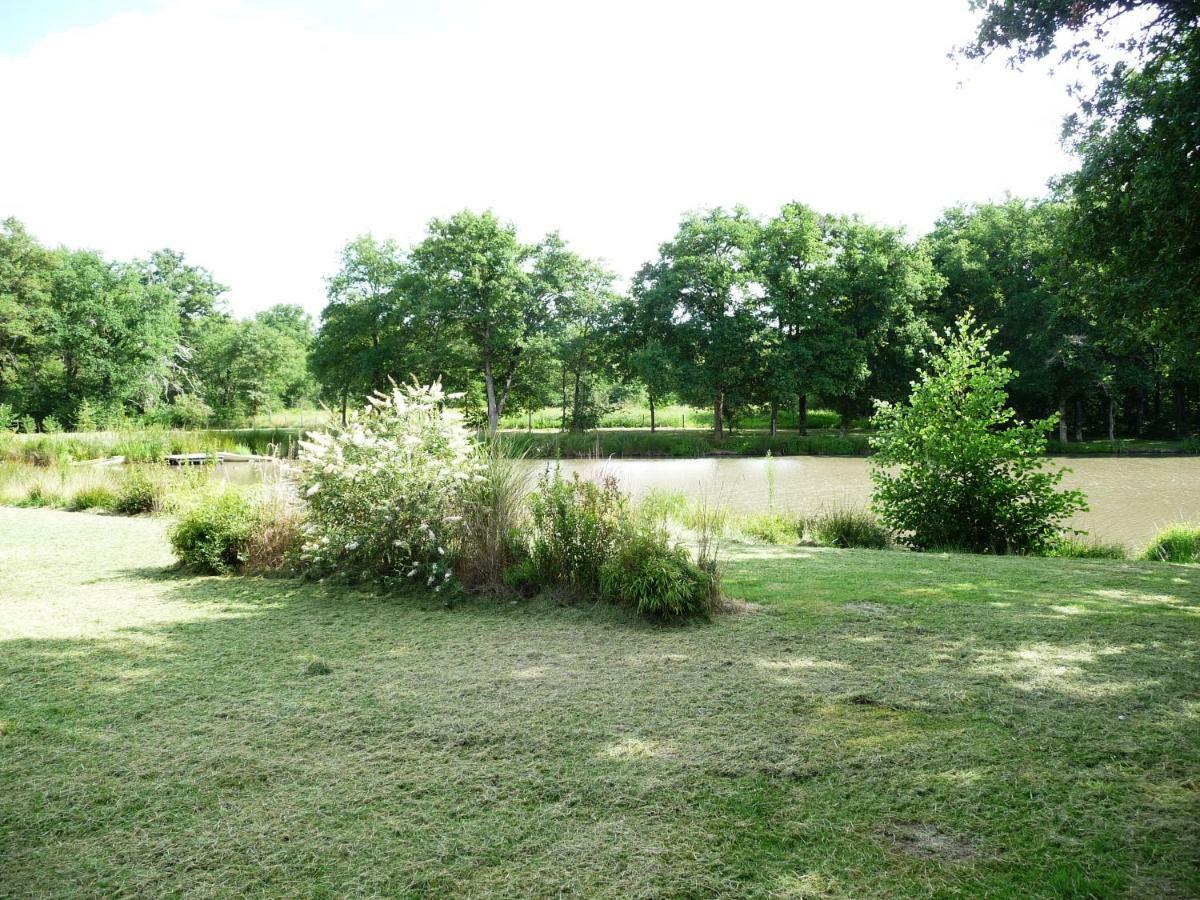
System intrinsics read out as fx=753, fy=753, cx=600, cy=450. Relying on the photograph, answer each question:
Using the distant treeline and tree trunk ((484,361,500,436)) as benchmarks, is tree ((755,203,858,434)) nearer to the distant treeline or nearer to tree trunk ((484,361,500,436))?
tree trunk ((484,361,500,436))

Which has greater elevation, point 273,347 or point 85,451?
point 273,347

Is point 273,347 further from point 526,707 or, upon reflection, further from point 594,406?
point 526,707

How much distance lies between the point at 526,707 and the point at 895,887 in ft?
6.35

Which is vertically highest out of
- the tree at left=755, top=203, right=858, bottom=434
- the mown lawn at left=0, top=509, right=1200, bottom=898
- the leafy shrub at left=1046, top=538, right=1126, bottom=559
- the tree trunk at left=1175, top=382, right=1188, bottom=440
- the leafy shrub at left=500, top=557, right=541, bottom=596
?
the tree at left=755, top=203, right=858, bottom=434

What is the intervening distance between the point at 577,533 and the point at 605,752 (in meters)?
3.02

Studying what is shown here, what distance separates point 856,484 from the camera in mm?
20891

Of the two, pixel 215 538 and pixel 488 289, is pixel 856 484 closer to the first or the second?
pixel 215 538

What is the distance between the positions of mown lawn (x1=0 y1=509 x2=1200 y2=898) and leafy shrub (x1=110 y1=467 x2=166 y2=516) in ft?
22.3

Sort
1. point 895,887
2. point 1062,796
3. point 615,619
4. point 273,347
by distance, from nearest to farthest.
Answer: point 895,887 → point 1062,796 → point 615,619 → point 273,347

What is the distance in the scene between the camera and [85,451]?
1947 centimetres

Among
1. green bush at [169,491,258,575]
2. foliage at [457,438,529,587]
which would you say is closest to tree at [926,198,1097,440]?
foliage at [457,438,529,587]

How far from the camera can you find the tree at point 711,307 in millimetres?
34094

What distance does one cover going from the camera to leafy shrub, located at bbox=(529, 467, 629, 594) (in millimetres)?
6094

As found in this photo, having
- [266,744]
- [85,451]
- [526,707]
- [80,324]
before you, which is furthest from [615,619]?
[80,324]
